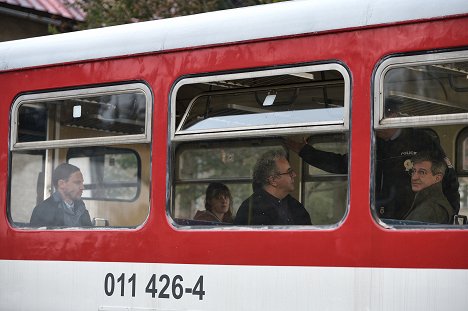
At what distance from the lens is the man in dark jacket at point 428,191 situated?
5406 millimetres

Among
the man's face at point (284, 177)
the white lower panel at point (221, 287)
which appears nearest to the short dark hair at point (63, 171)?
the white lower panel at point (221, 287)

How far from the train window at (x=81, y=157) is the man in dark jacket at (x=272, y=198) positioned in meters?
0.77

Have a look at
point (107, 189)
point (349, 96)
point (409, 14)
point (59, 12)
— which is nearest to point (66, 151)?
point (107, 189)

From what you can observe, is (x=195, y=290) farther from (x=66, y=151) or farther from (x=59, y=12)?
(x=59, y=12)

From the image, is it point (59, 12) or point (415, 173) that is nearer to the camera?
point (415, 173)

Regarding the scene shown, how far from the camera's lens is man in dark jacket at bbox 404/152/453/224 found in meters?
5.41

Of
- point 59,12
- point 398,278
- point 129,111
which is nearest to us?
point 398,278

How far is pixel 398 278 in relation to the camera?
17.7 feet

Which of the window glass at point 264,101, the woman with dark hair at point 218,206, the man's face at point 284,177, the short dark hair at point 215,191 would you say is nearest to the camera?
the window glass at point 264,101

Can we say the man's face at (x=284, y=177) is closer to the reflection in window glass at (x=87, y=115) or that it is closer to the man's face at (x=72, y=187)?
the reflection in window glass at (x=87, y=115)

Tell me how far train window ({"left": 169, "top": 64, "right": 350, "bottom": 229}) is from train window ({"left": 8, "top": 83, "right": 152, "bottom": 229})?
308mm

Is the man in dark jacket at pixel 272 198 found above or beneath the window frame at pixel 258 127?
beneath

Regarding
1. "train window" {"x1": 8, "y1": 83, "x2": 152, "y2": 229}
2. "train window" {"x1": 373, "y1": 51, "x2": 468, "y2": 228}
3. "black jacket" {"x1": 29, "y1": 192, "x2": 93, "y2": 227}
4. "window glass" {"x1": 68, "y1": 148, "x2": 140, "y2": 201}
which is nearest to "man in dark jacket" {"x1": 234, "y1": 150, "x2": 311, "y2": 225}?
"train window" {"x1": 373, "y1": 51, "x2": 468, "y2": 228}

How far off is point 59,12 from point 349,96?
11.8 meters
